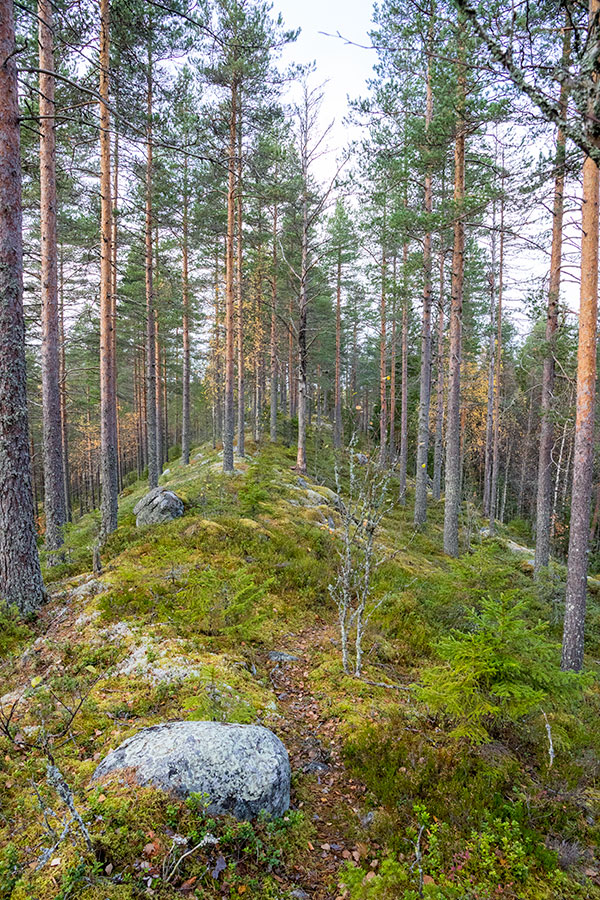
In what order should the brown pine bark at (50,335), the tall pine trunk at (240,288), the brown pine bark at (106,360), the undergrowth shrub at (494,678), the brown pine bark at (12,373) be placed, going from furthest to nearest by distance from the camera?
1. the tall pine trunk at (240,288)
2. the brown pine bark at (106,360)
3. the brown pine bark at (50,335)
4. the brown pine bark at (12,373)
5. the undergrowth shrub at (494,678)

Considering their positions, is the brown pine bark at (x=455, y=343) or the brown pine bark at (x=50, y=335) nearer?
the brown pine bark at (x=50, y=335)

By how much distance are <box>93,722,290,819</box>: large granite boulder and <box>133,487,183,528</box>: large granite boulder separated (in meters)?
7.02

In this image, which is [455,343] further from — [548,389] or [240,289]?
[240,289]

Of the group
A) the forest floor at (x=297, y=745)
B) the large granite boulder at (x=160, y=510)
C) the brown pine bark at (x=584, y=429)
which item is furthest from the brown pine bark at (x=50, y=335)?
the brown pine bark at (x=584, y=429)

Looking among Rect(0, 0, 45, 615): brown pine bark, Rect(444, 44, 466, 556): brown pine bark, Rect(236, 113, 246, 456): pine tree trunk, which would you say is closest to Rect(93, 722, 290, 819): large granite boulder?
Rect(0, 0, 45, 615): brown pine bark

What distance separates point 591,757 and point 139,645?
482 centimetres

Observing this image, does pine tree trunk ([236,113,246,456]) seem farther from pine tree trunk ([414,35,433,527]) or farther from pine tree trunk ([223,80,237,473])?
pine tree trunk ([414,35,433,527])

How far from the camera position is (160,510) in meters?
10.2

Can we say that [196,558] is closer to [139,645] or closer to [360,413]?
[139,645]

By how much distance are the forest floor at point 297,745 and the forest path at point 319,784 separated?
0.6 inches

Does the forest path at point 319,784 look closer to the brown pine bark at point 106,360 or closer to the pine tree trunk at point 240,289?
the brown pine bark at point 106,360

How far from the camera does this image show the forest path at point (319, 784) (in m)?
2.82

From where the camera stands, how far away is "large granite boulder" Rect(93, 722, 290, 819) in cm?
285

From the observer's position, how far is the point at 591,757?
12.9 ft
